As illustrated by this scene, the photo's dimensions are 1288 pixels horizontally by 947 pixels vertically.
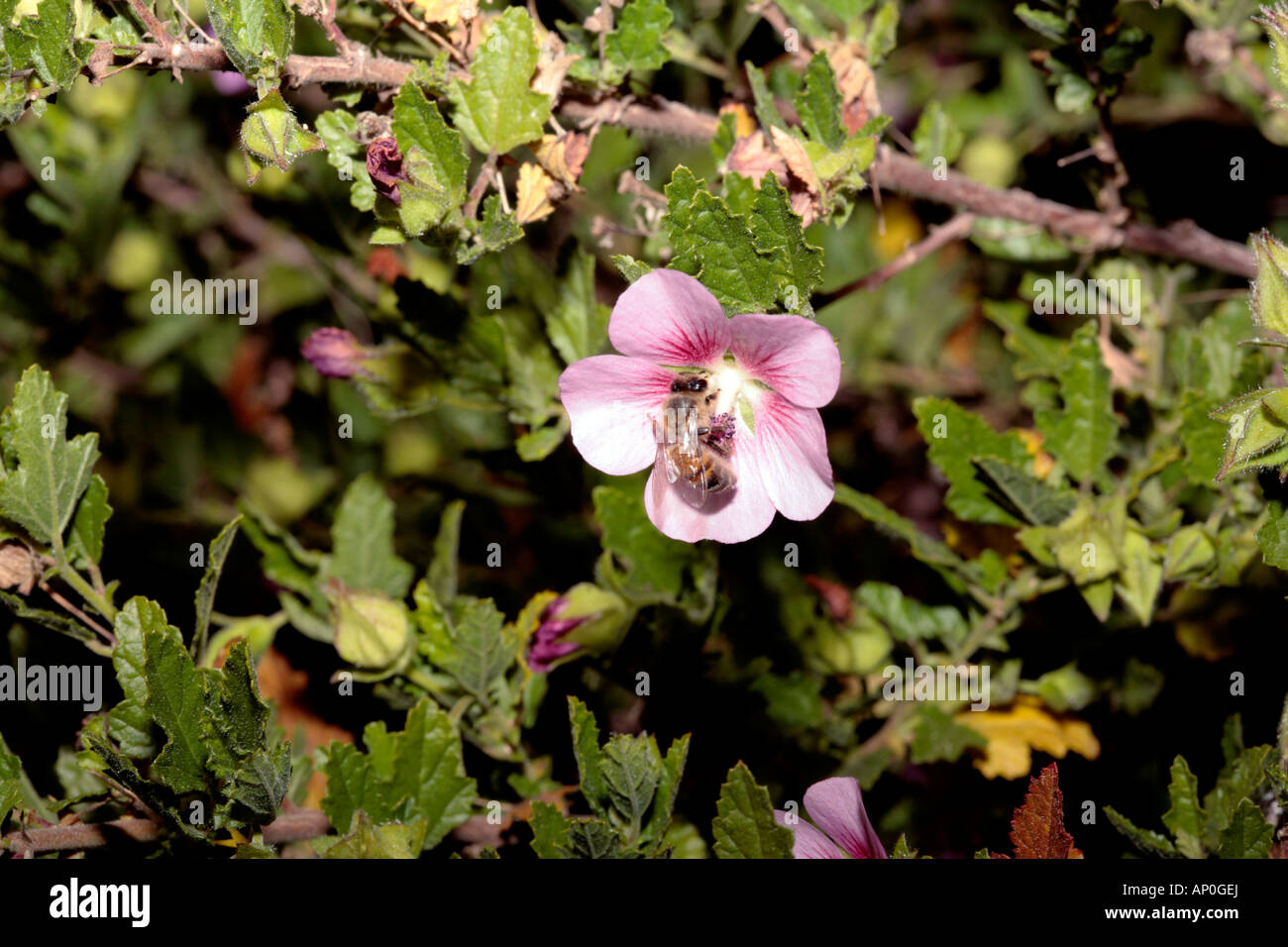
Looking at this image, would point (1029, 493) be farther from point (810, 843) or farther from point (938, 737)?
point (810, 843)

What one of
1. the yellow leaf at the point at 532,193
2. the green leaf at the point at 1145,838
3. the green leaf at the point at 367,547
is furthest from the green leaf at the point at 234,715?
the green leaf at the point at 1145,838

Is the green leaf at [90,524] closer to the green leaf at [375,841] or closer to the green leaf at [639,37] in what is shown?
the green leaf at [375,841]

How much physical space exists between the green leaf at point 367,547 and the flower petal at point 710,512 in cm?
50

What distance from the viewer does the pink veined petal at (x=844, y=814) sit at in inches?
43.0

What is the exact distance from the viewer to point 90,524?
4.04 feet

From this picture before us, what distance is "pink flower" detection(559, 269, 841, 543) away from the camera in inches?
38.7

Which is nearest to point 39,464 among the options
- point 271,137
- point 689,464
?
point 271,137

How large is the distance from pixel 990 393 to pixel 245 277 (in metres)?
1.38

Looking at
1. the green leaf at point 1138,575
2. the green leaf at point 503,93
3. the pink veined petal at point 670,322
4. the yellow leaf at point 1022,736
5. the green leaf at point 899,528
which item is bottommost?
the yellow leaf at point 1022,736

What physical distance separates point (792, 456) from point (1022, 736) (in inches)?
20.9

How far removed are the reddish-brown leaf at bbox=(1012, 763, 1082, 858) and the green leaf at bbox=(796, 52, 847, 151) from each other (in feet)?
2.16

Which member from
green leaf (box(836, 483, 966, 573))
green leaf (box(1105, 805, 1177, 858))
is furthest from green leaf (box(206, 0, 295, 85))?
green leaf (box(1105, 805, 1177, 858))
